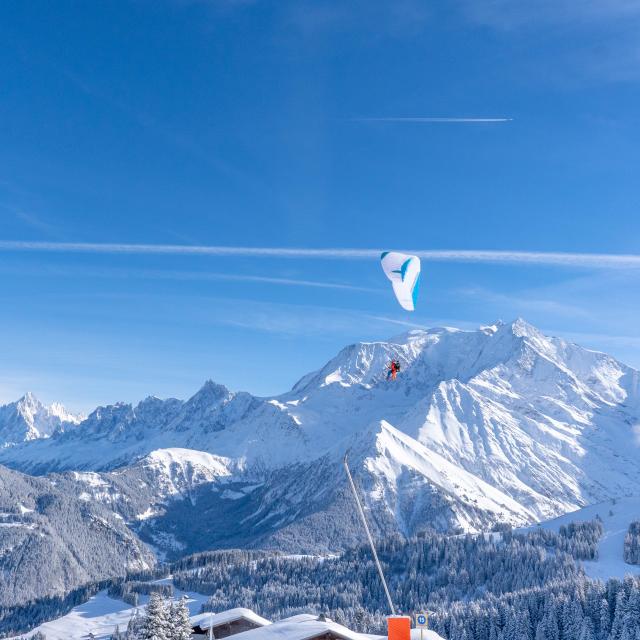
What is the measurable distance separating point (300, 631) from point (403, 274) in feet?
128

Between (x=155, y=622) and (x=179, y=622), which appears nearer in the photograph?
(x=155, y=622)

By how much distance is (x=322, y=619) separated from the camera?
88.1m

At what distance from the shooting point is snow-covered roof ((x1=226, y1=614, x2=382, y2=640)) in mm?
79188

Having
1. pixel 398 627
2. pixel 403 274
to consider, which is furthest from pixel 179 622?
pixel 403 274

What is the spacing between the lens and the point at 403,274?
268ft

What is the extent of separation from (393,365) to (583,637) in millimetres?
129341

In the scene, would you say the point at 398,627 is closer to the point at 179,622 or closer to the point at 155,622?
the point at 155,622

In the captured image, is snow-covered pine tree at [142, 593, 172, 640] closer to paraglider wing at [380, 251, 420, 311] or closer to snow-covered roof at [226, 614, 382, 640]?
snow-covered roof at [226, 614, 382, 640]

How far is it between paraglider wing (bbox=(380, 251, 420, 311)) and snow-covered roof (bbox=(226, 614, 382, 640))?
34.4m

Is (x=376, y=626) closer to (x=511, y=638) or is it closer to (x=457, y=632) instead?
(x=457, y=632)

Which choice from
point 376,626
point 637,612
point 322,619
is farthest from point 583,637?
point 322,619

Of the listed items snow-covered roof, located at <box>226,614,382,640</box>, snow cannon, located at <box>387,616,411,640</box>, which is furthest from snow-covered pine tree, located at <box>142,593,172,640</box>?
snow cannon, located at <box>387,616,411,640</box>

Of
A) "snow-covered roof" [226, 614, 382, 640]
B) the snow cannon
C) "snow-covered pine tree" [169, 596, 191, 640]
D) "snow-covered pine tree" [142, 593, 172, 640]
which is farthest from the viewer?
"snow-covered roof" [226, 614, 382, 640]

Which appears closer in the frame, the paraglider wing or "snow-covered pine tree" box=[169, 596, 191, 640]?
"snow-covered pine tree" box=[169, 596, 191, 640]
